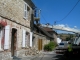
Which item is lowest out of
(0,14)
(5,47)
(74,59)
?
(74,59)

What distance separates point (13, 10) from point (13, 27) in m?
1.41

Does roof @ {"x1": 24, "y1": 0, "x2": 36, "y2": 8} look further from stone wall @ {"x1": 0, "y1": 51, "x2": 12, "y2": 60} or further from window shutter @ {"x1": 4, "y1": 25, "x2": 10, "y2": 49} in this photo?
stone wall @ {"x1": 0, "y1": 51, "x2": 12, "y2": 60}

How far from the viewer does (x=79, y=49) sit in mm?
17031

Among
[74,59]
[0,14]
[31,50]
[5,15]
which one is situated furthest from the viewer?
[31,50]

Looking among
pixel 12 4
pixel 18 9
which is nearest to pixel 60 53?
pixel 18 9

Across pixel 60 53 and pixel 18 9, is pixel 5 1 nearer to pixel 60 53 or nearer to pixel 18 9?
pixel 18 9

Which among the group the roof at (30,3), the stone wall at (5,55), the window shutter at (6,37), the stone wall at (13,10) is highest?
the roof at (30,3)

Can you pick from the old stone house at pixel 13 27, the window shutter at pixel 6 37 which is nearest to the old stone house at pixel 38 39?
the old stone house at pixel 13 27

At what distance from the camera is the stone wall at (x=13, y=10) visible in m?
14.1

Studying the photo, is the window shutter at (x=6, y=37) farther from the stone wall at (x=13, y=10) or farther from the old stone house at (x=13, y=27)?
the stone wall at (x=13, y=10)

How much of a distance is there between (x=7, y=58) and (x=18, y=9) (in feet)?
15.9

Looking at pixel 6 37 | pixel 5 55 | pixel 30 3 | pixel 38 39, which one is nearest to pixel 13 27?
pixel 6 37

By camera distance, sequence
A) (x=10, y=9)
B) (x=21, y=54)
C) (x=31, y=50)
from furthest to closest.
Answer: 1. (x=31, y=50)
2. (x=21, y=54)
3. (x=10, y=9)

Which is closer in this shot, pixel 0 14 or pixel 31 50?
pixel 0 14
